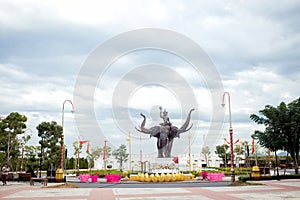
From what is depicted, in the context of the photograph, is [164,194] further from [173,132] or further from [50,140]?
[50,140]

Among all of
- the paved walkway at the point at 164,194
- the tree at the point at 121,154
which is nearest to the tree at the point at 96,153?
the tree at the point at 121,154

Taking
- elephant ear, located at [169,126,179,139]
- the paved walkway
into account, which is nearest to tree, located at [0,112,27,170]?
elephant ear, located at [169,126,179,139]

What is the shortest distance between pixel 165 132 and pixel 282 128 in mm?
18305

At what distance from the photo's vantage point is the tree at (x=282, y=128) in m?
32.6

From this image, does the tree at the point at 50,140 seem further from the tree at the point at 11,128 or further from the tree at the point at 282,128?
the tree at the point at 282,128

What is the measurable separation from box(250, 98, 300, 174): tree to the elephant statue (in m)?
14.9

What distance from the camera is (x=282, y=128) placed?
32875 mm

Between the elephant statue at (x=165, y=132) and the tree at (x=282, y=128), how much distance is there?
1491cm

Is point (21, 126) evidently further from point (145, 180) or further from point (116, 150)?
point (116, 150)

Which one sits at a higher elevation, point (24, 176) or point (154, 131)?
point (154, 131)

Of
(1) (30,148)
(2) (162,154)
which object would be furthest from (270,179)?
(1) (30,148)

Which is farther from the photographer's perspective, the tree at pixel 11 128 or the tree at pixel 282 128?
the tree at pixel 11 128

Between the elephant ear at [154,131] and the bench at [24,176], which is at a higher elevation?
the elephant ear at [154,131]

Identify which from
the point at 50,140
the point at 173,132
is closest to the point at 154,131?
the point at 173,132
